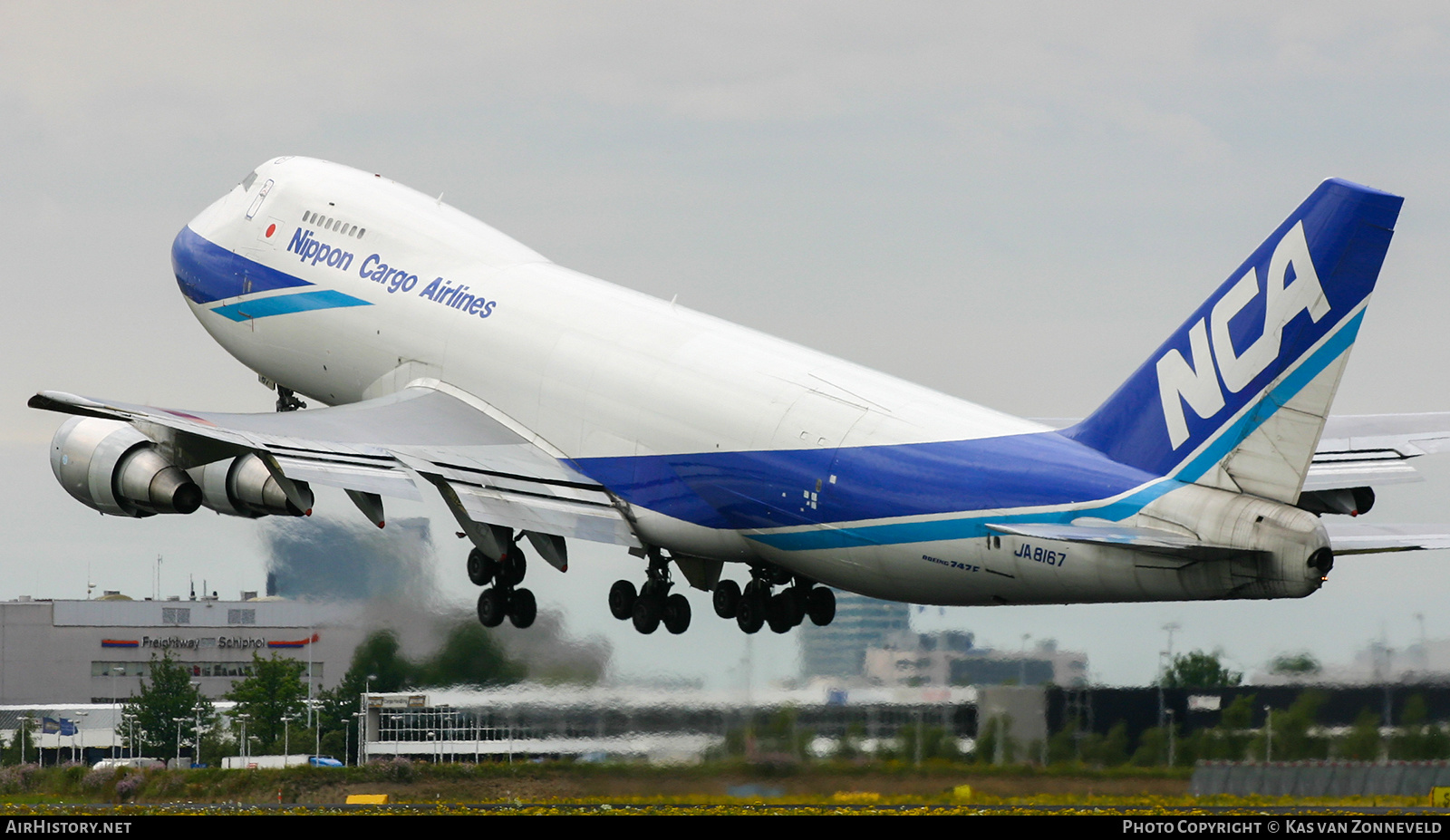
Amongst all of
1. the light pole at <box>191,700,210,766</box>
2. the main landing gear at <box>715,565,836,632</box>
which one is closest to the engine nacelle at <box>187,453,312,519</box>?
the main landing gear at <box>715,565,836,632</box>

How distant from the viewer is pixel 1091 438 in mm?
22625

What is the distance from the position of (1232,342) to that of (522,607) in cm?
1253

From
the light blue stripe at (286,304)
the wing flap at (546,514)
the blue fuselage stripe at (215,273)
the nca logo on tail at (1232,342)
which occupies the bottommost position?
the wing flap at (546,514)

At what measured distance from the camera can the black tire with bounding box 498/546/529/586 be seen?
28.8m

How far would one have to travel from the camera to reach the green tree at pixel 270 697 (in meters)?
38.6

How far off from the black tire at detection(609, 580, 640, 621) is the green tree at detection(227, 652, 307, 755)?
1156 centimetres

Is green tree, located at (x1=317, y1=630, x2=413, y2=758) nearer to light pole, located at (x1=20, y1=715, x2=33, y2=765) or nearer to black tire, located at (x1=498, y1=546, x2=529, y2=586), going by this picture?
black tire, located at (x1=498, y1=546, x2=529, y2=586)

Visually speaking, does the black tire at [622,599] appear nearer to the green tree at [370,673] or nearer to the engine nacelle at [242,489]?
the green tree at [370,673]

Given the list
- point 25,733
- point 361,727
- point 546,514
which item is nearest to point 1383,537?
point 546,514

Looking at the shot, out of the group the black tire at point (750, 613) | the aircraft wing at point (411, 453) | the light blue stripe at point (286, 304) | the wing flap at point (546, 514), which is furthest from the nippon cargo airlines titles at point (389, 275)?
the black tire at point (750, 613)

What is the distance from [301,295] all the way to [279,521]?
12.9 feet

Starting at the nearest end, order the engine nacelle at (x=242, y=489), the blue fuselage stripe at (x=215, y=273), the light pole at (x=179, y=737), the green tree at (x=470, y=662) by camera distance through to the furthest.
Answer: the engine nacelle at (x=242, y=489), the green tree at (x=470, y=662), the blue fuselage stripe at (x=215, y=273), the light pole at (x=179, y=737)

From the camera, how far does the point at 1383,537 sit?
20000mm

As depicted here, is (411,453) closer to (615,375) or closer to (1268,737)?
(615,375)
